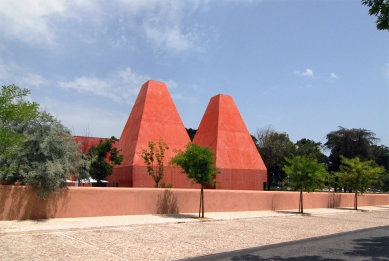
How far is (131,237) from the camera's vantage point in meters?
11.3

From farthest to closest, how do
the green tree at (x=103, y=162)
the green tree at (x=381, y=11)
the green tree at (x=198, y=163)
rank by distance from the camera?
1. the green tree at (x=103, y=162)
2. the green tree at (x=198, y=163)
3. the green tree at (x=381, y=11)

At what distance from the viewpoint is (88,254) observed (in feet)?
28.4

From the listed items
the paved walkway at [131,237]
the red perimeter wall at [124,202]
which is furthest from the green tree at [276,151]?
the paved walkway at [131,237]

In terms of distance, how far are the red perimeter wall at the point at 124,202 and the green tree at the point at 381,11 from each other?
13.3 metres

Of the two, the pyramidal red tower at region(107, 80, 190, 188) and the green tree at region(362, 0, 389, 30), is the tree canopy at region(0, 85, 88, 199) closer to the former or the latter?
the pyramidal red tower at region(107, 80, 190, 188)

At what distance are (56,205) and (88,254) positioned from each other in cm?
769

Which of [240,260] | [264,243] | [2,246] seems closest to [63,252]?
[2,246]

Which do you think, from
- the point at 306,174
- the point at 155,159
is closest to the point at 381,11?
the point at 306,174

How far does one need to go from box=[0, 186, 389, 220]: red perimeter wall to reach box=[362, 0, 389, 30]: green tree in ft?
43.5

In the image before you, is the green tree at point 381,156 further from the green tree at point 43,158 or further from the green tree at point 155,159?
the green tree at point 43,158

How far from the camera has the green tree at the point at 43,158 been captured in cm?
1433

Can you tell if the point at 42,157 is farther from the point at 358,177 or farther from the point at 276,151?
the point at 276,151

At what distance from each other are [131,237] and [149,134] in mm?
15611

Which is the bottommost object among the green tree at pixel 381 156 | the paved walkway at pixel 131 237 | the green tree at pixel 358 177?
the paved walkway at pixel 131 237
